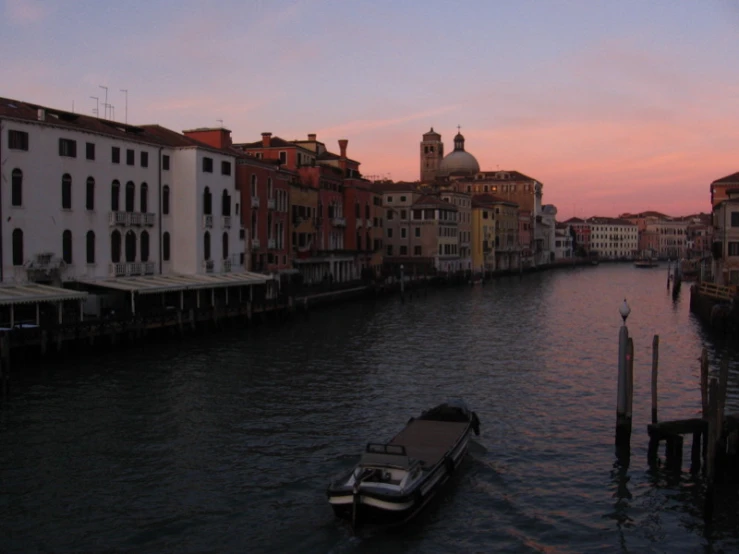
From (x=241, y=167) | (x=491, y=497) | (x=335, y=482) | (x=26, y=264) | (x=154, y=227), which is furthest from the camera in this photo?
(x=241, y=167)

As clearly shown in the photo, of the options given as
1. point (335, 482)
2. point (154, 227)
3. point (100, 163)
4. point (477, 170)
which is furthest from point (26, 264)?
point (477, 170)

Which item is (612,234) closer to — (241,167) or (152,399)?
(241,167)

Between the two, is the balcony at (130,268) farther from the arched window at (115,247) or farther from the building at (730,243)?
the building at (730,243)

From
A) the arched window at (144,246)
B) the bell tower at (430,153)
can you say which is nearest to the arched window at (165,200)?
the arched window at (144,246)

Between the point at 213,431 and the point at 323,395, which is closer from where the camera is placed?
the point at 213,431

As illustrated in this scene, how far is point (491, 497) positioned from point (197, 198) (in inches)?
1184

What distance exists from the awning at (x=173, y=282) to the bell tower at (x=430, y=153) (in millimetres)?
95794

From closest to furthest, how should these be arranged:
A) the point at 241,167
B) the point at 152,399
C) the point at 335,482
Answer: the point at 335,482 < the point at 152,399 < the point at 241,167

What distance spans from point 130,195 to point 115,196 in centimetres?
122

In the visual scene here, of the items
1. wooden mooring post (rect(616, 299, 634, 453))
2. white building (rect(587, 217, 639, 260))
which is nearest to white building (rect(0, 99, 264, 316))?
wooden mooring post (rect(616, 299, 634, 453))

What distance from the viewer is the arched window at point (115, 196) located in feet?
120

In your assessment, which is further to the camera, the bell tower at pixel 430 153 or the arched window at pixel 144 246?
the bell tower at pixel 430 153

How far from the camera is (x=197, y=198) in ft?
136

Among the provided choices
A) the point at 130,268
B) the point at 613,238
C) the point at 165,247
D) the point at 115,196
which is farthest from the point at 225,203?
the point at 613,238
